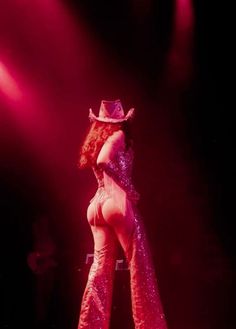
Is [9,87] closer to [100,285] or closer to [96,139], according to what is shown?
[96,139]

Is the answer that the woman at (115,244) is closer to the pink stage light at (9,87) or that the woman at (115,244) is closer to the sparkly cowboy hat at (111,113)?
the sparkly cowboy hat at (111,113)

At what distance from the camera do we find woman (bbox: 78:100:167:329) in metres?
4.33

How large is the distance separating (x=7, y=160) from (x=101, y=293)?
197 inches

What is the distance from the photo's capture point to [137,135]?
8242mm

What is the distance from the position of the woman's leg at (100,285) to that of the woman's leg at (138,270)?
13cm

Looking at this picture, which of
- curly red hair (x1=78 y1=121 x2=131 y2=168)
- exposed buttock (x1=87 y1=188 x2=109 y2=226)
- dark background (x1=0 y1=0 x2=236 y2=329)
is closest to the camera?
exposed buttock (x1=87 y1=188 x2=109 y2=226)

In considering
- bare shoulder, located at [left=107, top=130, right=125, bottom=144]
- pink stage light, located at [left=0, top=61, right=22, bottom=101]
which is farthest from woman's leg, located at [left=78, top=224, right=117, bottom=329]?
pink stage light, located at [left=0, top=61, right=22, bottom=101]

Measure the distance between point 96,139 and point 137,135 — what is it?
364 cm

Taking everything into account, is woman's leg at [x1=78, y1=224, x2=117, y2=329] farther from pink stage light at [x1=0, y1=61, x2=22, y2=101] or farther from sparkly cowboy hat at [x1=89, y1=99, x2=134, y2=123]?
pink stage light at [x1=0, y1=61, x2=22, y2=101]

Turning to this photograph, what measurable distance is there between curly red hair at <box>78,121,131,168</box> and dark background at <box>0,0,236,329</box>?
3101mm

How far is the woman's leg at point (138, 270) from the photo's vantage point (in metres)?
4.30

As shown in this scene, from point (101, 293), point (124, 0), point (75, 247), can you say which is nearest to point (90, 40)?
point (124, 0)

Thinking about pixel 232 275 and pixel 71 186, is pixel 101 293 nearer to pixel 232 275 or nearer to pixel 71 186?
pixel 232 275

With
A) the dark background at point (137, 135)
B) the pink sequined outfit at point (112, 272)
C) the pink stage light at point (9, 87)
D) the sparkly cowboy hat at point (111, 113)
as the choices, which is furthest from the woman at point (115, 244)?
the pink stage light at point (9, 87)
